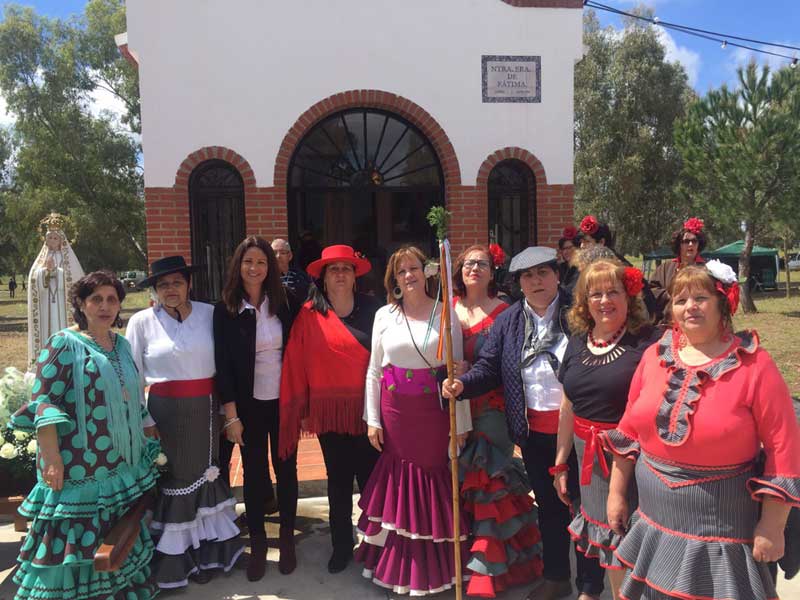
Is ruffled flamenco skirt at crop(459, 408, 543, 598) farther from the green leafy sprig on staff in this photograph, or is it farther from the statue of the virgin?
the statue of the virgin

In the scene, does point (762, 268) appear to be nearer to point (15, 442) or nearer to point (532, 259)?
point (532, 259)

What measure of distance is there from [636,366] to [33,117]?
23.1 metres

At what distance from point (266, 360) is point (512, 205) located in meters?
4.03

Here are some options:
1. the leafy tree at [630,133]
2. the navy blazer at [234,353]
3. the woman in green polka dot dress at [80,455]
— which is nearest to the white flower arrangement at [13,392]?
the woman in green polka dot dress at [80,455]

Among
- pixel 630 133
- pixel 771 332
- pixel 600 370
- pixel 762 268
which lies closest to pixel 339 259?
pixel 600 370

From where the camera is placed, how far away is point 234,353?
329 centimetres

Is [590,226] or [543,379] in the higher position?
[590,226]

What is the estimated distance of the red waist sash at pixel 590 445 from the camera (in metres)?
2.46

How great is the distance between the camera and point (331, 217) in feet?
22.0

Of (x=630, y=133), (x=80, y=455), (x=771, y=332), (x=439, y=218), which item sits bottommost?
(x=771, y=332)

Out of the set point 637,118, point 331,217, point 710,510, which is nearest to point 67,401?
point 710,510

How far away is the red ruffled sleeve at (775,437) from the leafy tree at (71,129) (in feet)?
69.6

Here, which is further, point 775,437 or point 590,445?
point 590,445

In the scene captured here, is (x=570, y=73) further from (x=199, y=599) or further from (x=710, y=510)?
(x=199, y=599)
